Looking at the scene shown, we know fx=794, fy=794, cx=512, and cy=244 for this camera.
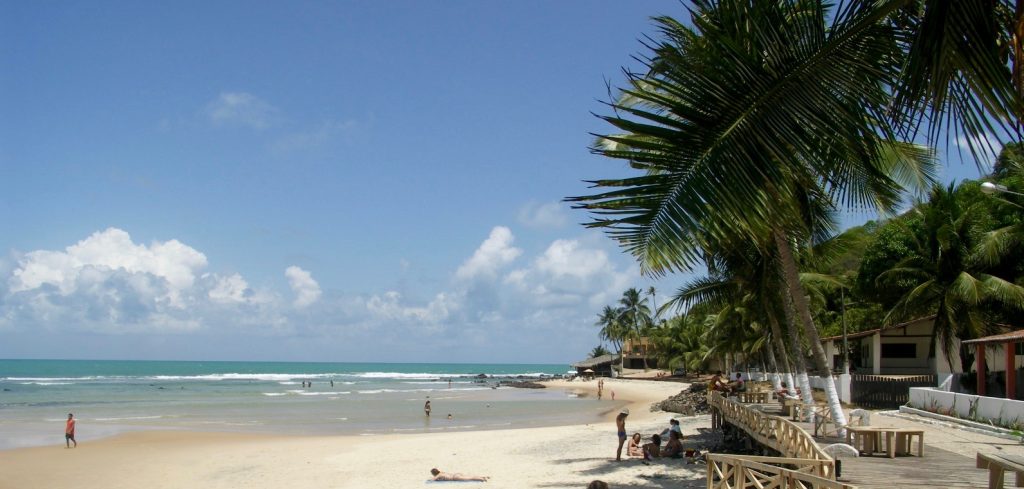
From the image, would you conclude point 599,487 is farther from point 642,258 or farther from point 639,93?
point 639,93

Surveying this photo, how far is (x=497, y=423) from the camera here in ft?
122

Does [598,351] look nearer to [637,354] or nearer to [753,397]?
[637,354]

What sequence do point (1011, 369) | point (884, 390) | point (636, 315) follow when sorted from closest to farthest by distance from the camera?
point (1011, 369)
point (884, 390)
point (636, 315)

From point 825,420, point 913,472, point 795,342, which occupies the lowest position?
point 913,472

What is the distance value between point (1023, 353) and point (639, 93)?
27.9 metres

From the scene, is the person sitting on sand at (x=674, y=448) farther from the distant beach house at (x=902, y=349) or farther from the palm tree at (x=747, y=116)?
the distant beach house at (x=902, y=349)

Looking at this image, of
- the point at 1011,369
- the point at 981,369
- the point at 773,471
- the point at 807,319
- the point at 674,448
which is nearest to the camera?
the point at 773,471

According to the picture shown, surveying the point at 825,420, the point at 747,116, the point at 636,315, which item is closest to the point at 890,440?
the point at 825,420

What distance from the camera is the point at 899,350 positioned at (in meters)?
37.7

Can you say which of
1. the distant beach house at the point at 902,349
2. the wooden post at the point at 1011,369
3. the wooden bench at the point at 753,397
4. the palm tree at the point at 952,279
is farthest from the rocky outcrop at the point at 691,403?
the wooden post at the point at 1011,369

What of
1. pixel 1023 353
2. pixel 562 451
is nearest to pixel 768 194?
pixel 562 451

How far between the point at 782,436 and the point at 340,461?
14077 millimetres

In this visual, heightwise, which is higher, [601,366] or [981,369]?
[981,369]

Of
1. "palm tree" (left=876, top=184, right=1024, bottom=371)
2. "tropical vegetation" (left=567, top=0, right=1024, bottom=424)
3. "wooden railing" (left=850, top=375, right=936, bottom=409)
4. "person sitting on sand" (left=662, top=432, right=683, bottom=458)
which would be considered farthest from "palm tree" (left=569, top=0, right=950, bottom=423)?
"palm tree" (left=876, top=184, right=1024, bottom=371)
